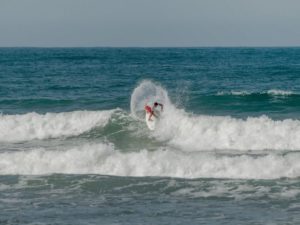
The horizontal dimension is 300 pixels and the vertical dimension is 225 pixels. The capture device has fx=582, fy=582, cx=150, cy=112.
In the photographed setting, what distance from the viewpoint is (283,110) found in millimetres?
27109

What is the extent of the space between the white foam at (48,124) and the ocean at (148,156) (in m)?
0.04

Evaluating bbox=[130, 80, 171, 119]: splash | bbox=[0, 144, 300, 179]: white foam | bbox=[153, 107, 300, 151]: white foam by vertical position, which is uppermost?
bbox=[130, 80, 171, 119]: splash

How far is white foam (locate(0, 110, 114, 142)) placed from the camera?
80.4ft

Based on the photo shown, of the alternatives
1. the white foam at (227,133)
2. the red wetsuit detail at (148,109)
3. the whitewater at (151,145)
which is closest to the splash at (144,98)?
the whitewater at (151,145)

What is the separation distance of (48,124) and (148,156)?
8.09 metres

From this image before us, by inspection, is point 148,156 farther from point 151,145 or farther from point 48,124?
point 48,124

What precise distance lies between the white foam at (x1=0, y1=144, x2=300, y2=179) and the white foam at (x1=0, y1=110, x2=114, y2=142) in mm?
4862

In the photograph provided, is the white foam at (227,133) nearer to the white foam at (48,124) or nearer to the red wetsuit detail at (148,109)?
the red wetsuit detail at (148,109)

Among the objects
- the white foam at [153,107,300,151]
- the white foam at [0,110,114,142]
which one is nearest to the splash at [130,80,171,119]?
the white foam at [0,110,114,142]

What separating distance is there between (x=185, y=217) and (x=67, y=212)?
2772mm

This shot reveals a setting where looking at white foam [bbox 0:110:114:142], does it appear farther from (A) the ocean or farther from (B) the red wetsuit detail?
(B) the red wetsuit detail

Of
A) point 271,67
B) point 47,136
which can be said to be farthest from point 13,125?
point 271,67

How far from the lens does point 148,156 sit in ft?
60.5

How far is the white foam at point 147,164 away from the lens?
17047 millimetres
